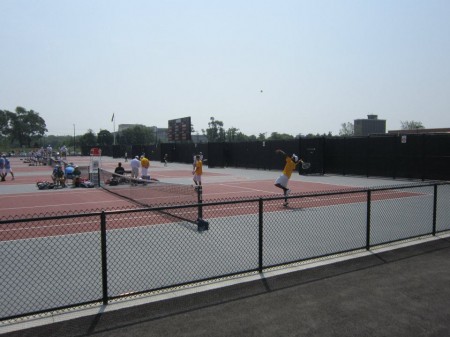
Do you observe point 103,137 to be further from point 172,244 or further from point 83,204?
point 172,244

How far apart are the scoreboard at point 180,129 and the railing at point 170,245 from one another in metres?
37.0

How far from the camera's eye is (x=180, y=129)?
51.2 meters

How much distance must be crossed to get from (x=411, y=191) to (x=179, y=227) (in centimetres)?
1266

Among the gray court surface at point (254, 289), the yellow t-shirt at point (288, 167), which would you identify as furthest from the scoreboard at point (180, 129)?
the gray court surface at point (254, 289)

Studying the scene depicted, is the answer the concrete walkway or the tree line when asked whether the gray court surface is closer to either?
the concrete walkway

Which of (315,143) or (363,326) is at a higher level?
(315,143)

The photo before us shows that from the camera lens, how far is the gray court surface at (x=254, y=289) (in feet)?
14.8

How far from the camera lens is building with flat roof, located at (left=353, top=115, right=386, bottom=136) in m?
114

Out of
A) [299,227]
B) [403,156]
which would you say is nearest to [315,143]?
[403,156]

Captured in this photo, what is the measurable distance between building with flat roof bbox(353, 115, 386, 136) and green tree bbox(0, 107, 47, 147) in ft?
412

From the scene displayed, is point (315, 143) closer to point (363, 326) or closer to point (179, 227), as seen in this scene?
point (179, 227)

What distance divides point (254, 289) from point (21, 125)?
6668 inches

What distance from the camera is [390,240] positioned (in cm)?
830

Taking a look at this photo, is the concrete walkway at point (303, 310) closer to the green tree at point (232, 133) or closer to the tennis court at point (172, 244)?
the tennis court at point (172, 244)
